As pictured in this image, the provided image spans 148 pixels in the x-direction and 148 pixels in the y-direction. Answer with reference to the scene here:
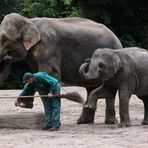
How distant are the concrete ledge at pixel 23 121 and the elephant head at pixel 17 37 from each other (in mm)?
1176

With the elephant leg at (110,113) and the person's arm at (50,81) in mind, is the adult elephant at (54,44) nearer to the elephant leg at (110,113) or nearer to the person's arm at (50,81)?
the elephant leg at (110,113)

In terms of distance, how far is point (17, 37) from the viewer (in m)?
12.0

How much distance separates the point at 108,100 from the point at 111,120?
0.49 metres

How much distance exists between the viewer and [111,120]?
40.4ft

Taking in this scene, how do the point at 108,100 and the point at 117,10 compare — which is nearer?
the point at 108,100

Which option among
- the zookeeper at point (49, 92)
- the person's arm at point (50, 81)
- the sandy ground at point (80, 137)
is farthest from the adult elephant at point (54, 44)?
the sandy ground at point (80, 137)

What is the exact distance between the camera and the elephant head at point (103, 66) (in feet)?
37.1

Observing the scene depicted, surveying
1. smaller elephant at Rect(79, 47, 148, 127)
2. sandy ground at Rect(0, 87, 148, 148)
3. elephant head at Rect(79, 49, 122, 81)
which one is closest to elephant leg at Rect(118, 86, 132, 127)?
smaller elephant at Rect(79, 47, 148, 127)

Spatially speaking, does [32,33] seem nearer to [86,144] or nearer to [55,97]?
[55,97]

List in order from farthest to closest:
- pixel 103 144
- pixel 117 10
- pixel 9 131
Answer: pixel 117 10
pixel 9 131
pixel 103 144

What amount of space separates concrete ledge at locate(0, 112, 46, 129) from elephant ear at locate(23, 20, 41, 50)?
132cm

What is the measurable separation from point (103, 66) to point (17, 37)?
1.82 m

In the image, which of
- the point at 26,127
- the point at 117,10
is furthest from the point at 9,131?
the point at 117,10

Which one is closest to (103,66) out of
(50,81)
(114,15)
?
(50,81)
